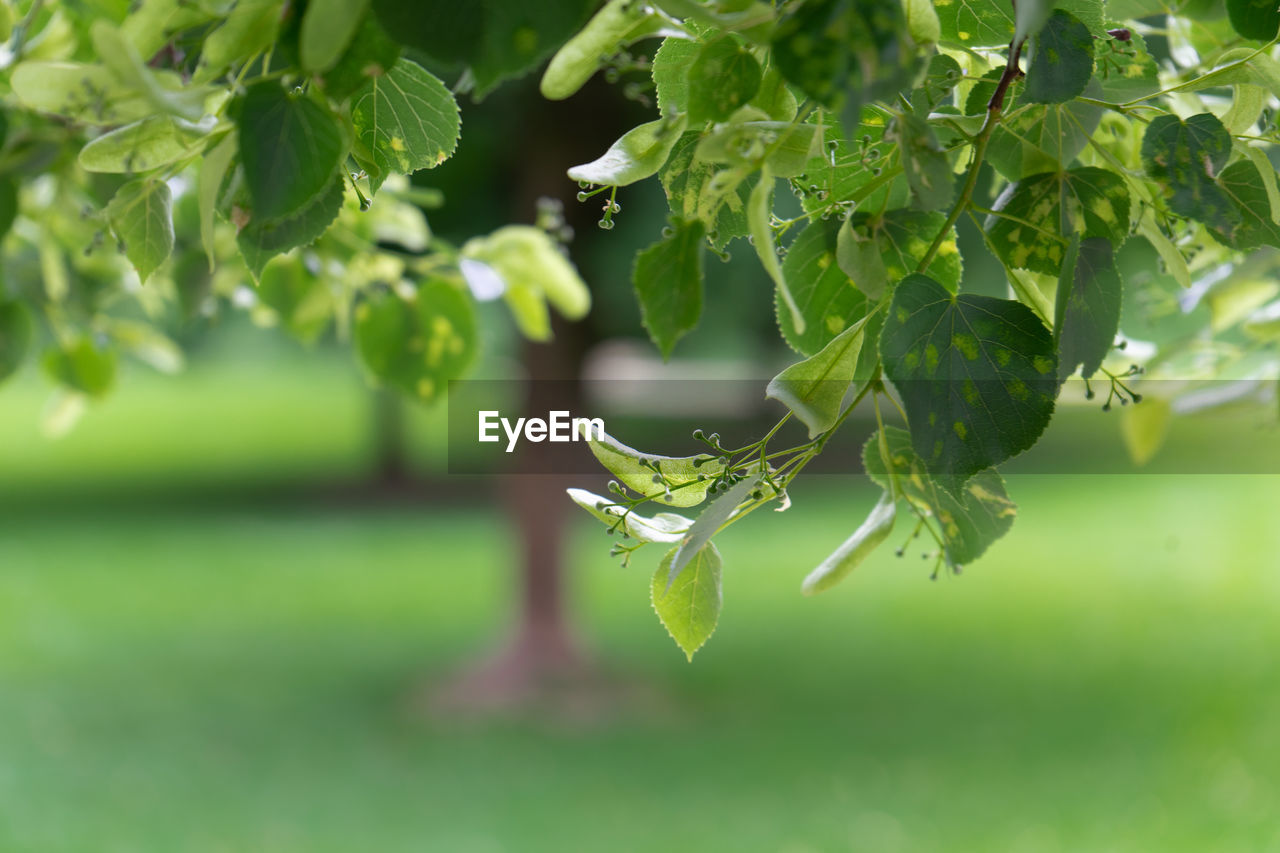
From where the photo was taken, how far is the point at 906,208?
53 centimetres

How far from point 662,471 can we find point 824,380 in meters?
0.08

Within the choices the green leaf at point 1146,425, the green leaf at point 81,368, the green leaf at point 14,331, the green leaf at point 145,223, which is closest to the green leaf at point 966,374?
the green leaf at point 145,223

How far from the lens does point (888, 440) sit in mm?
550

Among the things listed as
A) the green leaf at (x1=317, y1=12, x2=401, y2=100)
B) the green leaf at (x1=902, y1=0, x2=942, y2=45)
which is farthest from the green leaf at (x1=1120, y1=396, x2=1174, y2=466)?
the green leaf at (x1=317, y1=12, x2=401, y2=100)

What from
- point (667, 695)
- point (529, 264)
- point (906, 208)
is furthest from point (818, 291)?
point (667, 695)

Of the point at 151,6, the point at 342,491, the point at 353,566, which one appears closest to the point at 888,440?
the point at 151,6

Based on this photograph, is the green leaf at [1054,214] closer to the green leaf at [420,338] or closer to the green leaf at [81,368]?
the green leaf at [420,338]

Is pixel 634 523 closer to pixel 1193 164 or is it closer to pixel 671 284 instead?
pixel 671 284

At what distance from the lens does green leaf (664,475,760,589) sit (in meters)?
0.45

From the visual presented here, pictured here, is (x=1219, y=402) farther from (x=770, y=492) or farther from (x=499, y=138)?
(x=499, y=138)

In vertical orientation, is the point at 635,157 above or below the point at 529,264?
above

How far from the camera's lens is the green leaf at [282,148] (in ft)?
1.33

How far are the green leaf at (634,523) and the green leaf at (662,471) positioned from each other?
11 mm

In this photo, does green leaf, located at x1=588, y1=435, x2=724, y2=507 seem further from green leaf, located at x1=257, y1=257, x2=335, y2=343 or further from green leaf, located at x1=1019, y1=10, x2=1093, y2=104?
green leaf, located at x1=257, y1=257, x2=335, y2=343
